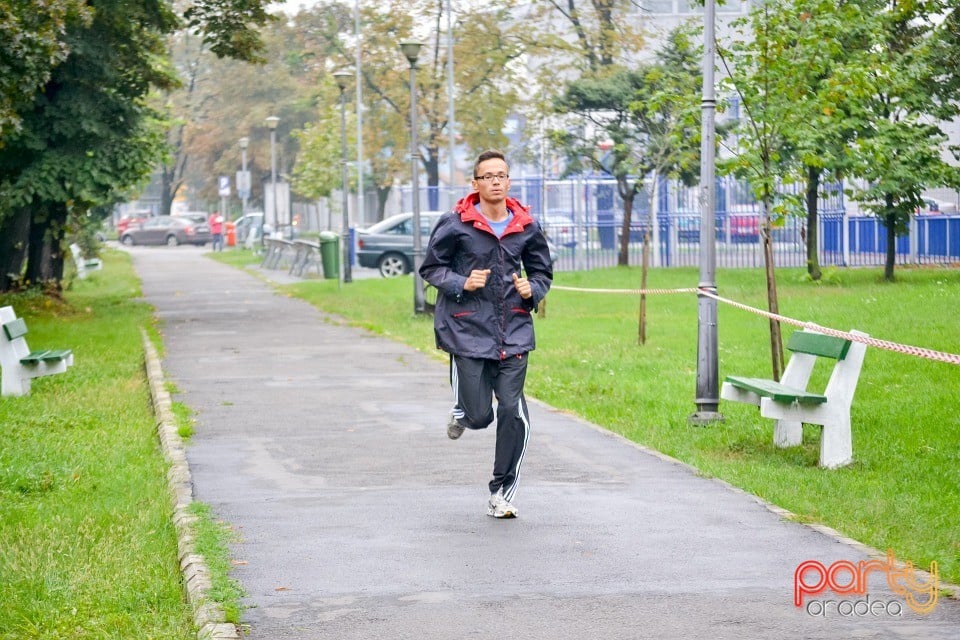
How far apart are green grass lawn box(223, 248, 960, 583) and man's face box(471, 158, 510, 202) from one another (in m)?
2.23

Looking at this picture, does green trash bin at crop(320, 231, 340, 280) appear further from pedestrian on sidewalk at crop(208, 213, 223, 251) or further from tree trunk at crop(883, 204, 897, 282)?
pedestrian on sidewalk at crop(208, 213, 223, 251)

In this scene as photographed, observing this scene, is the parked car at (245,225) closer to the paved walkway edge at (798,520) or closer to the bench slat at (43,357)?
the bench slat at (43,357)

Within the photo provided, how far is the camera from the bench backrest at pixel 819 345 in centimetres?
901

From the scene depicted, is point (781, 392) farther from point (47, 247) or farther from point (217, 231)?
point (217, 231)

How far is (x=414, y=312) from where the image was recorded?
74.5ft

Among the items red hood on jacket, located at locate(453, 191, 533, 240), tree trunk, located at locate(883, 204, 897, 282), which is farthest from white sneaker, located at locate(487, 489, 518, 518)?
tree trunk, located at locate(883, 204, 897, 282)

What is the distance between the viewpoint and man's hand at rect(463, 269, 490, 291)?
7.39 meters

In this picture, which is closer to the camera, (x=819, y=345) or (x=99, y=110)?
(x=819, y=345)

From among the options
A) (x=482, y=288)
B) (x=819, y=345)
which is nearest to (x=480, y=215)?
(x=482, y=288)

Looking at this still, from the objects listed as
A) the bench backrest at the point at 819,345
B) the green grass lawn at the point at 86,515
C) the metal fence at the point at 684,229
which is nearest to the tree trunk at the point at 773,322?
the bench backrest at the point at 819,345

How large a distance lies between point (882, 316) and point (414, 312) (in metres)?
7.44

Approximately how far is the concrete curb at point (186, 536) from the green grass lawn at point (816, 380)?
3008 millimetres

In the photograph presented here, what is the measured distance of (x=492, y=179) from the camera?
747 cm

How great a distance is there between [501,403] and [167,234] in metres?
66.9
